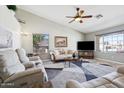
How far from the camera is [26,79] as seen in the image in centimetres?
190

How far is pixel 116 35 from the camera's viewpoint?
6.43 meters

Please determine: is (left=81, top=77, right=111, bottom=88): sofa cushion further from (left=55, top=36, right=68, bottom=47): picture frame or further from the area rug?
(left=55, top=36, right=68, bottom=47): picture frame

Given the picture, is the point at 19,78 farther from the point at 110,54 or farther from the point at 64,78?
the point at 110,54

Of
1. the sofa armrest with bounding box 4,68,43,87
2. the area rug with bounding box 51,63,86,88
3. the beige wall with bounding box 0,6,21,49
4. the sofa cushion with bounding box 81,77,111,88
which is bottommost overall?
the area rug with bounding box 51,63,86,88

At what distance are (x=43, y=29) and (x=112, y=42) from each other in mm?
4437

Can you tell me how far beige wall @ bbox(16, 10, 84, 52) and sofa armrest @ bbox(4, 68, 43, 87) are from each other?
5.64m

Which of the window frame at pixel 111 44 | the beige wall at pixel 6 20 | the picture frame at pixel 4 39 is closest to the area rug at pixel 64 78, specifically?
the picture frame at pixel 4 39

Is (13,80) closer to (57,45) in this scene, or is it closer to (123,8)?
(123,8)

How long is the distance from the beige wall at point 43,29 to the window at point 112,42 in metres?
1.96

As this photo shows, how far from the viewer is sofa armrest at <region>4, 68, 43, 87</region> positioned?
183 cm

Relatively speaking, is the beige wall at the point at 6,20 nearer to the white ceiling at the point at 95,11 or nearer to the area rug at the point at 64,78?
the white ceiling at the point at 95,11

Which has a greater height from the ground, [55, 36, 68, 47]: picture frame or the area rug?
[55, 36, 68, 47]: picture frame

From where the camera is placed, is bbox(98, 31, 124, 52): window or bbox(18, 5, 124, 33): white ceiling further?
bbox(98, 31, 124, 52): window

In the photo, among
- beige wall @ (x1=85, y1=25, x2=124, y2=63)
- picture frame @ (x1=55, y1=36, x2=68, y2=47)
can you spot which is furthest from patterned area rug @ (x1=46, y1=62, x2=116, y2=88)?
picture frame @ (x1=55, y1=36, x2=68, y2=47)
